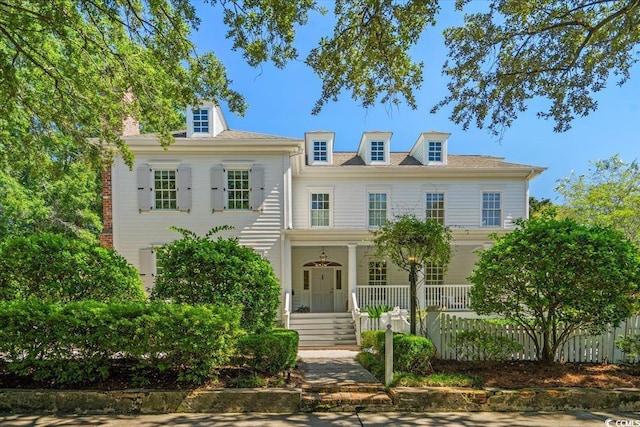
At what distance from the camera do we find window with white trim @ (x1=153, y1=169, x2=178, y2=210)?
1199cm

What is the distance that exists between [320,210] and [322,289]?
3458 millimetres

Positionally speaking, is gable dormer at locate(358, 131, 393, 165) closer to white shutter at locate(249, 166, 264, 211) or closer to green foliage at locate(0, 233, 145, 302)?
white shutter at locate(249, 166, 264, 211)

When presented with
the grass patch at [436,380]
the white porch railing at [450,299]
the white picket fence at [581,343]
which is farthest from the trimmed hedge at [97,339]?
the white porch railing at [450,299]

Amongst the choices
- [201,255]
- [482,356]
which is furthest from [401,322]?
[201,255]

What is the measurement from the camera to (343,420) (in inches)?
167

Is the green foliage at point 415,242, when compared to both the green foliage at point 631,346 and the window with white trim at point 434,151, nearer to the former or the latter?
the green foliage at point 631,346

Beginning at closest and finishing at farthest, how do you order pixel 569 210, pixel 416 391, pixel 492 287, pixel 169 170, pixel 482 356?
1. pixel 416 391
2. pixel 492 287
3. pixel 482 356
4. pixel 169 170
5. pixel 569 210

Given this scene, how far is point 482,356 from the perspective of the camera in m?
6.42

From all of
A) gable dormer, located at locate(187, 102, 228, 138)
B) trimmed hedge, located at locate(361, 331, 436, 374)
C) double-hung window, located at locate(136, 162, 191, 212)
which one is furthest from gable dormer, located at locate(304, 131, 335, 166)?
trimmed hedge, located at locate(361, 331, 436, 374)

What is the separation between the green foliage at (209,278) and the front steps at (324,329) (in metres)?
5.23

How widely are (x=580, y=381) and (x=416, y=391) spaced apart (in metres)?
2.66

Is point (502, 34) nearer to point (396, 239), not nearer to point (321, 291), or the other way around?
point (396, 239)

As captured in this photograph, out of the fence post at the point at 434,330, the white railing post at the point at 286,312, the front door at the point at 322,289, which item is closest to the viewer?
the fence post at the point at 434,330

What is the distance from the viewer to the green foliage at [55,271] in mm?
5277
